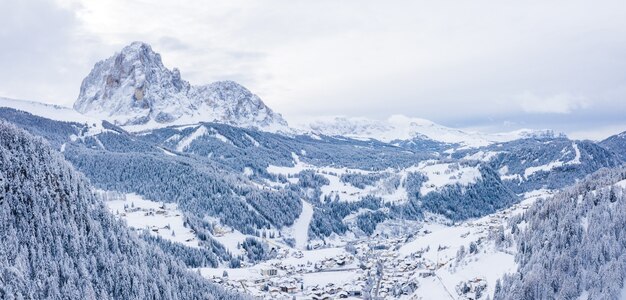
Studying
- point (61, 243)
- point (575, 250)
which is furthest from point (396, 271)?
point (61, 243)

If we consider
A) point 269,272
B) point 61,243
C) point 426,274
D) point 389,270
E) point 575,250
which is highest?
point 61,243

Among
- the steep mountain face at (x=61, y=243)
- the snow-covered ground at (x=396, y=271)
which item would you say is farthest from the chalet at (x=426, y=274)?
the steep mountain face at (x=61, y=243)

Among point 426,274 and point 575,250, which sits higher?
point 575,250

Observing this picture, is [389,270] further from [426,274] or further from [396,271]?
[426,274]

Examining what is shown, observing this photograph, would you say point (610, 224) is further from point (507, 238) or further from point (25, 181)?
point (25, 181)

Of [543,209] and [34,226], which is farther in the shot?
[543,209]

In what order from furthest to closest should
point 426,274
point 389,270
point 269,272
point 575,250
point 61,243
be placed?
point 269,272
point 389,270
point 426,274
point 575,250
point 61,243

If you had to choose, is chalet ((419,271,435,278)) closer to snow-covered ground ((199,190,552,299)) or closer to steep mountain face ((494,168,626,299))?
snow-covered ground ((199,190,552,299))

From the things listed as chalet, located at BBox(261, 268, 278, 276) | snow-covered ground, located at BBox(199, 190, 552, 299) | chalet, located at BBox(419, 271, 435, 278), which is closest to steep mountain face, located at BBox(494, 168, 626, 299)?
snow-covered ground, located at BBox(199, 190, 552, 299)

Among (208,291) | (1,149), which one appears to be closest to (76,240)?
(1,149)
